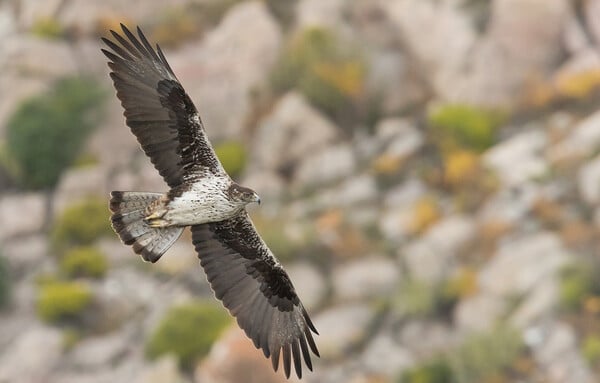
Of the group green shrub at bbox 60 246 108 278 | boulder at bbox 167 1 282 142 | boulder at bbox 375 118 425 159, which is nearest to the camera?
green shrub at bbox 60 246 108 278

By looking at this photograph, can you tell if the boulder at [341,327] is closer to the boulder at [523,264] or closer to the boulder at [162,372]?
the boulder at [523,264]

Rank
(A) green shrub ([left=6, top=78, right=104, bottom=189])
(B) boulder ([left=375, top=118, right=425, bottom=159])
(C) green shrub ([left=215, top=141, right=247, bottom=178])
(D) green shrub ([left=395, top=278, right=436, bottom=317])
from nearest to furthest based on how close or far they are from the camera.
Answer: (D) green shrub ([left=395, top=278, right=436, bottom=317])
(B) boulder ([left=375, top=118, right=425, bottom=159])
(C) green shrub ([left=215, top=141, right=247, bottom=178])
(A) green shrub ([left=6, top=78, right=104, bottom=189])

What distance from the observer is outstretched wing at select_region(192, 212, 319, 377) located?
13273 millimetres

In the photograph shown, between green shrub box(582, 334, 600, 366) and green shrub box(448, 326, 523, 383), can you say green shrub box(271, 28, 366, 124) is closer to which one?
green shrub box(448, 326, 523, 383)

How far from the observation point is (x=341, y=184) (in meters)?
28.0

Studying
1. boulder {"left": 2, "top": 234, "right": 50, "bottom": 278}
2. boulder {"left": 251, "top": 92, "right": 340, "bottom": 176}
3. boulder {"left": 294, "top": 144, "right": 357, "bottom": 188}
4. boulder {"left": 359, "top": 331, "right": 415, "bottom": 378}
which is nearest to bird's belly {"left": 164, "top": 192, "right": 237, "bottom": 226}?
boulder {"left": 359, "top": 331, "right": 415, "bottom": 378}

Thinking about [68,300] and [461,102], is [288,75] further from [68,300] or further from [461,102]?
[68,300]

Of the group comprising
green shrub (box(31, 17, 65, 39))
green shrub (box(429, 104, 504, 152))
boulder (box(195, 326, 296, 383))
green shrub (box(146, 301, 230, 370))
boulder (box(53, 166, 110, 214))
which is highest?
green shrub (box(31, 17, 65, 39))

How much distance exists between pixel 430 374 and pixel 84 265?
8.21m

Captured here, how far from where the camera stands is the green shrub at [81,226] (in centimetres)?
2747

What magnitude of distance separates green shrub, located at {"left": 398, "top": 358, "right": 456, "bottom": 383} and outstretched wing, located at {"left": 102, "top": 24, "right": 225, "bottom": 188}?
34.0 feet

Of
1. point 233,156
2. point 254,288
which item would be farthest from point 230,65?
point 254,288

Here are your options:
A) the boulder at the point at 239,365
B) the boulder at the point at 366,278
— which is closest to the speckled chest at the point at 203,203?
the boulder at the point at 239,365

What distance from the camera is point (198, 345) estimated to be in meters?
23.1
